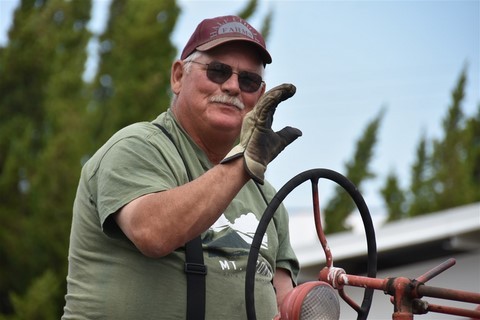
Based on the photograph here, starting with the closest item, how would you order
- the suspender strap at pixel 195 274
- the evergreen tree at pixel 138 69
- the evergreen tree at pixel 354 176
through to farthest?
1. the suspender strap at pixel 195 274
2. the evergreen tree at pixel 138 69
3. the evergreen tree at pixel 354 176

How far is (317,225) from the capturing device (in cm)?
289

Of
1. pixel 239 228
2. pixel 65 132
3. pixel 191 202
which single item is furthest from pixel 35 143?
pixel 191 202

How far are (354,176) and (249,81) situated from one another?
14.7 metres

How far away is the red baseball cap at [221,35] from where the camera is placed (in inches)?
139

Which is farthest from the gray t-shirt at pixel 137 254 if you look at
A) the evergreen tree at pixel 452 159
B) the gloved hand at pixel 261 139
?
the evergreen tree at pixel 452 159

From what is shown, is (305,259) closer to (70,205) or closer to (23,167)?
(70,205)

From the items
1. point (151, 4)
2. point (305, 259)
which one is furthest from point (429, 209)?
point (305, 259)

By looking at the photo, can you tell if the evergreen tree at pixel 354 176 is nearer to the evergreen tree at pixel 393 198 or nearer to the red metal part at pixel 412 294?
the evergreen tree at pixel 393 198

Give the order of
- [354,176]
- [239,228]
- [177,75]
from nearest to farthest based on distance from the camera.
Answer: [239,228], [177,75], [354,176]

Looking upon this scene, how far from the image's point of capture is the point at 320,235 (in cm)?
288

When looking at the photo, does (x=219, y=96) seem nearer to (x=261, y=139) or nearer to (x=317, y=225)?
(x=261, y=139)

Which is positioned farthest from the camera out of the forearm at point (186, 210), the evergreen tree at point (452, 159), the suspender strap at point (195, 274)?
the evergreen tree at point (452, 159)

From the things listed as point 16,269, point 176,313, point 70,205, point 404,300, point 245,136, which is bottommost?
point 16,269

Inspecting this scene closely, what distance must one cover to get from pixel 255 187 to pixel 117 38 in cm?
1332
